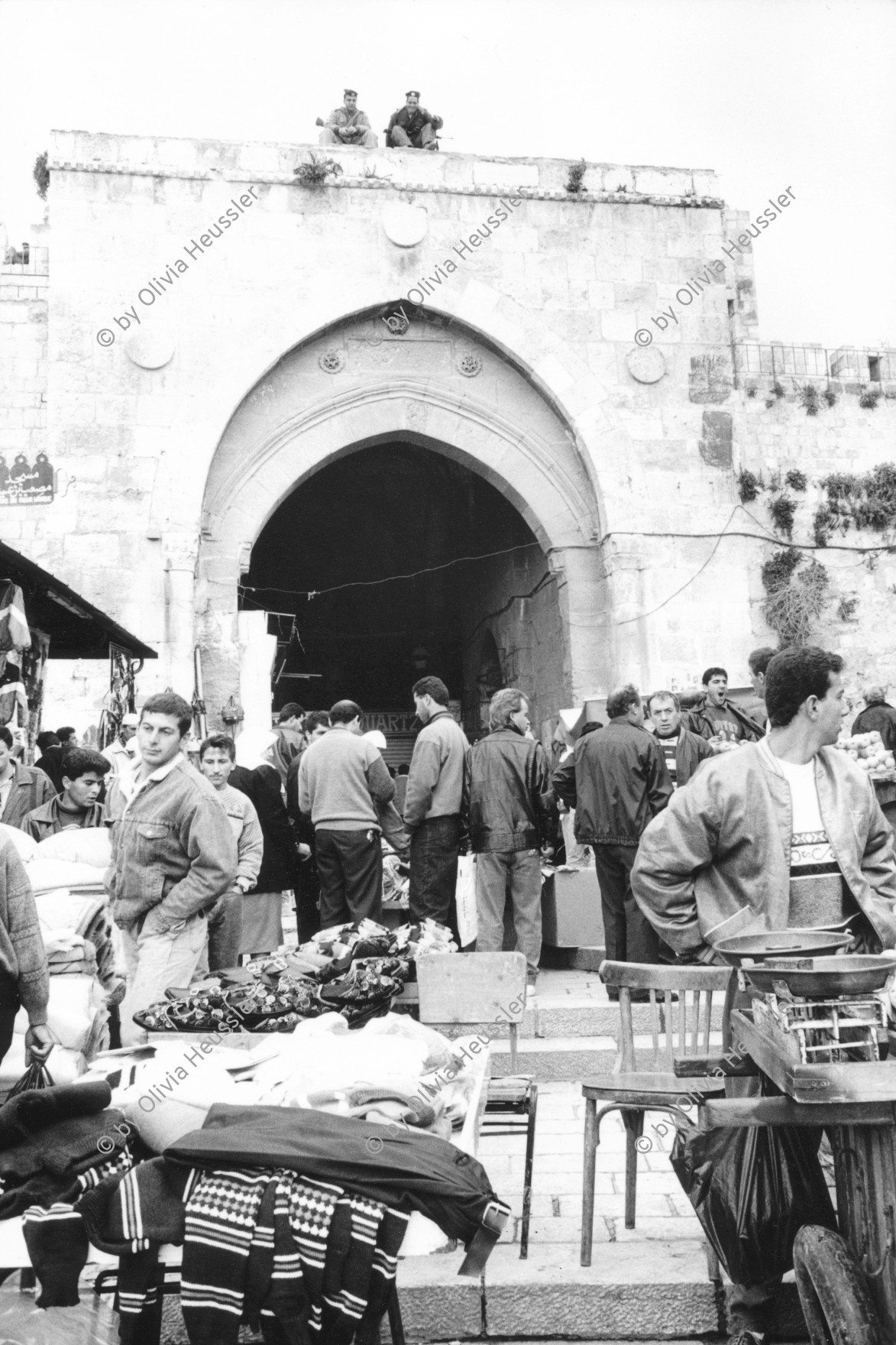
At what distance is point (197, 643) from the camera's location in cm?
1168

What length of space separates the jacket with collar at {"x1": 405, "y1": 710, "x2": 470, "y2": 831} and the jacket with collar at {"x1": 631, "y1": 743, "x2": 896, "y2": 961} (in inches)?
138

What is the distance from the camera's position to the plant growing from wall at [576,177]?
495 inches

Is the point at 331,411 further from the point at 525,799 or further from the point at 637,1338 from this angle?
the point at 637,1338

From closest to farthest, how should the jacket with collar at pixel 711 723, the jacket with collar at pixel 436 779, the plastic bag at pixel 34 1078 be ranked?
the plastic bag at pixel 34 1078
the jacket with collar at pixel 436 779
the jacket with collar at pixel 711 723

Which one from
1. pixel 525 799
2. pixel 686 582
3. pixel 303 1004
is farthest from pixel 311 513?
pixel 303 1004

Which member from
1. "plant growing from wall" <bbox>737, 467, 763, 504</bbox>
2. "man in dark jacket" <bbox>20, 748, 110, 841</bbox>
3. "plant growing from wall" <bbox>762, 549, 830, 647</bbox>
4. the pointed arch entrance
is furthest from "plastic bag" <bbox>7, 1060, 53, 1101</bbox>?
"plant growing from wall" <bbox>737, 467, 763, 504</bbox>

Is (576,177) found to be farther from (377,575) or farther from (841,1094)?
(841,1094)

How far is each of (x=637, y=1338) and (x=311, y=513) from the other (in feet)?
56.1

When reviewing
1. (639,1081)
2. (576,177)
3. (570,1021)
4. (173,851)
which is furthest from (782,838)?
(576,177)

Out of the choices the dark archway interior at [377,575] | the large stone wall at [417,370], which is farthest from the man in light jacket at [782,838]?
the dark archway interior at [377,575]

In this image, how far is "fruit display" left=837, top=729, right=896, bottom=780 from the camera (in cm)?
650

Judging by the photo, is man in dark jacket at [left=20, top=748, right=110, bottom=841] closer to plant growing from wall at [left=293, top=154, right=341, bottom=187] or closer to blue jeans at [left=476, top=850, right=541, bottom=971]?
blue jeans at [left=476, top=850, right=541, bottom=971]

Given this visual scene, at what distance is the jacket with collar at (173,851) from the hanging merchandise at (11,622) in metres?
3.45

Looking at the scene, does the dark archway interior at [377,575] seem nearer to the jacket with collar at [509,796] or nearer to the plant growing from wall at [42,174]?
the plant growing from wall at [42,174]
